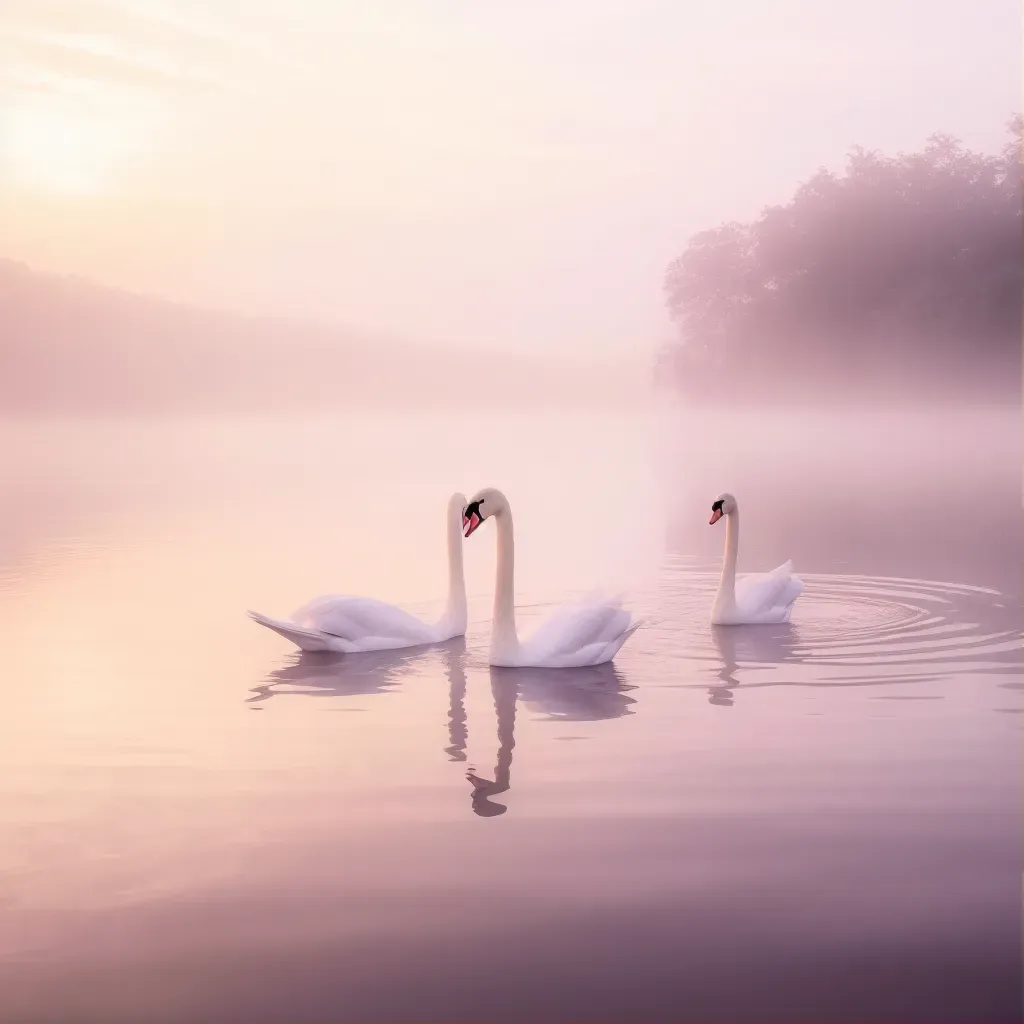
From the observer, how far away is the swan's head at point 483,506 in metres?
10.4

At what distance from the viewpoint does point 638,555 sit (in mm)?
18844

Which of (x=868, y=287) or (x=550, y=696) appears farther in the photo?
(x=868, y=287)

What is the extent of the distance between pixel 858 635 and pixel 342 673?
4245 millimetres

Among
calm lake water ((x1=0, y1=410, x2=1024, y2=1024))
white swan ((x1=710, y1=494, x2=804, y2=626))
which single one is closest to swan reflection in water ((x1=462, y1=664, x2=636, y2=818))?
calm lake water ((x1=0, y1=410, x2=1024, y2=1024))

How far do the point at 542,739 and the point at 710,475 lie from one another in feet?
95.5

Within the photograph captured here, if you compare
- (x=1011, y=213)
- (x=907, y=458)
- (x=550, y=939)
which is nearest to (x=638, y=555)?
(x=550, y=939)

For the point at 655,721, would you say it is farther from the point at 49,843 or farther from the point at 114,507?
the point at 114,507

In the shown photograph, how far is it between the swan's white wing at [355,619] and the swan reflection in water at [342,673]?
0.16 m

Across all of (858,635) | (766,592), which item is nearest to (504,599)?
(766,592)

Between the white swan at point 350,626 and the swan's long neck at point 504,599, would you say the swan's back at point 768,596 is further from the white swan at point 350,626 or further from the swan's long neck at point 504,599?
the white swan at point 350,626

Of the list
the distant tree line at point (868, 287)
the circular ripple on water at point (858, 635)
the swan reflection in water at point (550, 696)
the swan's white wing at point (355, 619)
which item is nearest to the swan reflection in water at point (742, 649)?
the circular ripple on water at point (858, 635)

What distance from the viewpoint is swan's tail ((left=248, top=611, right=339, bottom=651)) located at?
1105cm

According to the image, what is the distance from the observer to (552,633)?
1084 cm

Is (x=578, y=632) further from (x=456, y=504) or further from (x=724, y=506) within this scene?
(x=724, y=506)
